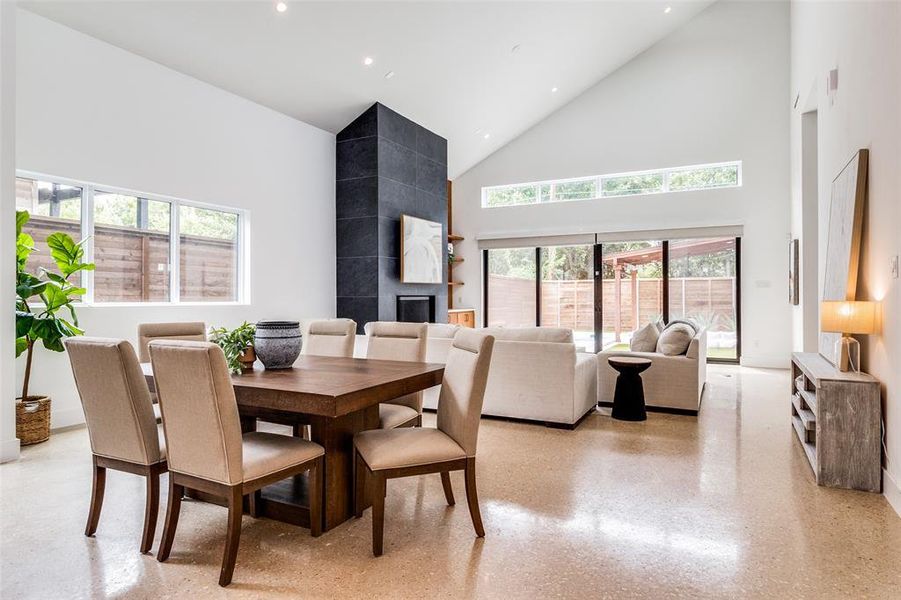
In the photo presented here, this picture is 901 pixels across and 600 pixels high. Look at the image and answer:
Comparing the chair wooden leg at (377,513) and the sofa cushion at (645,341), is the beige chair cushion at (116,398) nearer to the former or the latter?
the chair wooden leg at (377,513)

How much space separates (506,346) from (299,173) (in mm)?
3745

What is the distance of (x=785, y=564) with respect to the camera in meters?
2.16

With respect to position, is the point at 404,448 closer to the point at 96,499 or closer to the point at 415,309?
the point at 96,499

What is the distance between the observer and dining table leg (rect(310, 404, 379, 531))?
2.45 metres

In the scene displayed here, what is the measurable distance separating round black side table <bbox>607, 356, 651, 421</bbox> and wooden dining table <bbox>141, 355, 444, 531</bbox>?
2424 millimetres

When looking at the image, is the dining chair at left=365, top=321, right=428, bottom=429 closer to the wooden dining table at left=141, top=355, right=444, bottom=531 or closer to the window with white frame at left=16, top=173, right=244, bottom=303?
the wooden dining table at left=141, top=355, right=444, bottom=531

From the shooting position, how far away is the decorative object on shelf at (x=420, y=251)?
711cm

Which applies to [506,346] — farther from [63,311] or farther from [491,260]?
[491,260]

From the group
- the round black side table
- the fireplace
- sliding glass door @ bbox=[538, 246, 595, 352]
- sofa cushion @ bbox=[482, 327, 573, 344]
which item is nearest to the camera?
sofa cushion @ bbox=[482, 327, 573, 344]

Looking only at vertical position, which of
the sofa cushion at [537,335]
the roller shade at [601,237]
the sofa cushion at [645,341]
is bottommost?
the sofa cushion at [645,341]

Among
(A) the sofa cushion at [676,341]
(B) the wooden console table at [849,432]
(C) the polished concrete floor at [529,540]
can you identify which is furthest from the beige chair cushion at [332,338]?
(A) the sofa cushion at [676,341]

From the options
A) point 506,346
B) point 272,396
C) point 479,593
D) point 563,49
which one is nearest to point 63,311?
point 272,396

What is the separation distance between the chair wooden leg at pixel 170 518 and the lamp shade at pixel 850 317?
3.68m

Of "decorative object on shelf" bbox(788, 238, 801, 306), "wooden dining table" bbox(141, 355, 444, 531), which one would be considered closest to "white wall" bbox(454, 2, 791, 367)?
"decorative object on shelf" bbox(788, 238, 801, 306)
